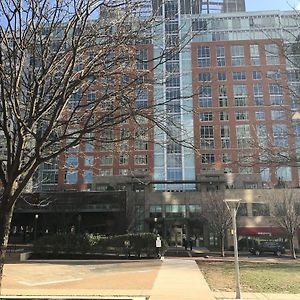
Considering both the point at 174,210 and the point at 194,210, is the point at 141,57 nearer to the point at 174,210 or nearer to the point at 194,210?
the point at 194,210

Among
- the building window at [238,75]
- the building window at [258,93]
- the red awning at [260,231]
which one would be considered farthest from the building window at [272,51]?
the building window at [238,75]

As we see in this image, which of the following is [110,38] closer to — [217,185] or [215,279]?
[215,279]

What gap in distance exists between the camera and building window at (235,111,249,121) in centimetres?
7669

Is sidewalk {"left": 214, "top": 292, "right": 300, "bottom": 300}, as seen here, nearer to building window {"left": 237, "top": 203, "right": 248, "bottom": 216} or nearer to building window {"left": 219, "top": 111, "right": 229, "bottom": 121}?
building window {"left": 237, "top": 203, "right": 248, "bottom": 216}

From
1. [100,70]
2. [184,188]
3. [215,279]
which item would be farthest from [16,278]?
[184,188]

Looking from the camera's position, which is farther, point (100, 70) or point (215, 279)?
point (215, 279)

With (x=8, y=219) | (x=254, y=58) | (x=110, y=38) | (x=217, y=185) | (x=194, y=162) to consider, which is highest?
(x=254, y=58)

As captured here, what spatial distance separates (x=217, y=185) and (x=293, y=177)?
17411 millimetres

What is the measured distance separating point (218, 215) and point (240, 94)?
3866 centimetres

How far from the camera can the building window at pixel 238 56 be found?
79.9 meters

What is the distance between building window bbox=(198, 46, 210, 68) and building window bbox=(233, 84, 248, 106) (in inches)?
283

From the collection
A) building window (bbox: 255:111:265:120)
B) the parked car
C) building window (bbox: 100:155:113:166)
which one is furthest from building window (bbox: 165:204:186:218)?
building window (bbox: 255:111:265:120)

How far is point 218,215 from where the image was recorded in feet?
150

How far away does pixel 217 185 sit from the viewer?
214 feet
